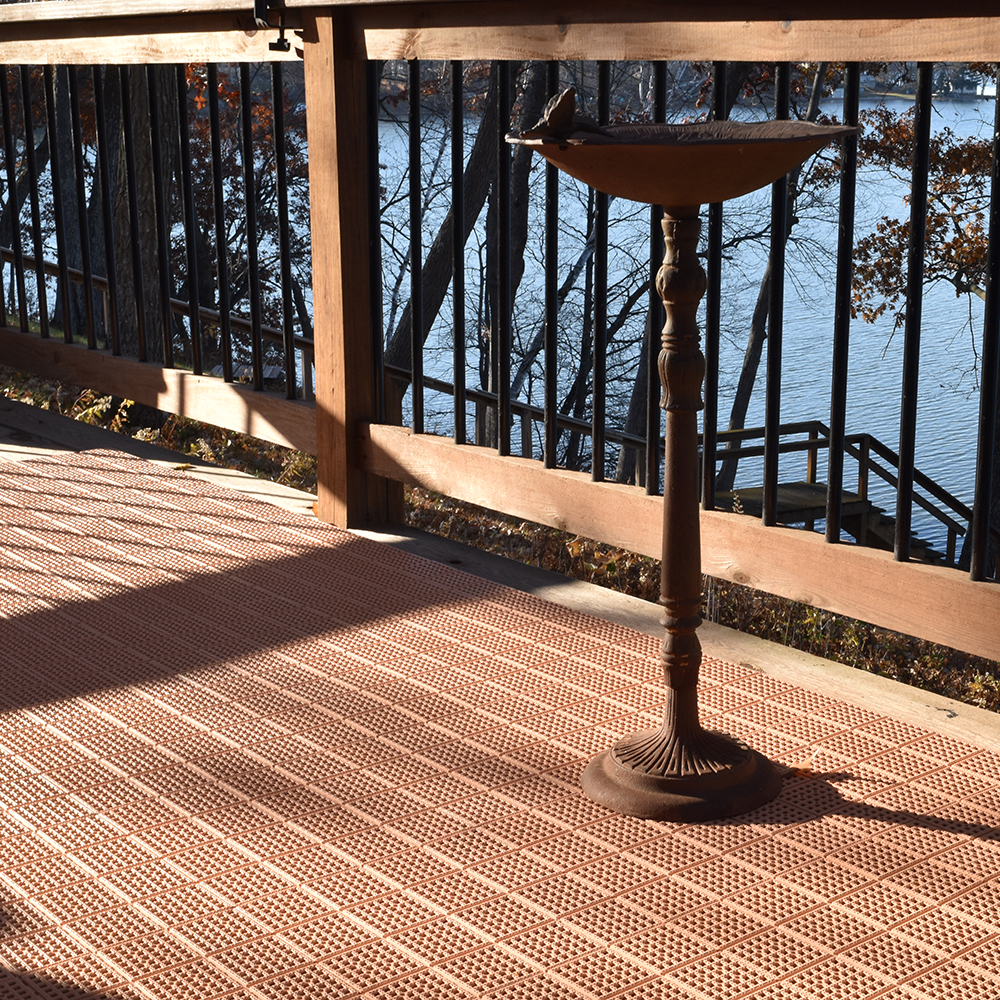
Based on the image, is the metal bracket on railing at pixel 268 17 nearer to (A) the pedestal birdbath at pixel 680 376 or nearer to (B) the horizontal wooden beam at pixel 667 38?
(B) the horizontal wooden beam at pixel 667 38

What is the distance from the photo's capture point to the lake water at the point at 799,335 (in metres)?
13.5

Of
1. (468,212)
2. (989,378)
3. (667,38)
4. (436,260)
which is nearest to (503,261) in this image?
(667,38)

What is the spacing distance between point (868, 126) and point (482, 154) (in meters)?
3.33

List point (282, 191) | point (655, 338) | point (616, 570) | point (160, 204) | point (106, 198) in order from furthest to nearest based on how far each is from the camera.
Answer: point (616, 570) < point (106, 198) < point (160, 204) < point (282, 191) < point (655, 338)

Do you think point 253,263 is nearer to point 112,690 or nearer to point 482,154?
point 112,690

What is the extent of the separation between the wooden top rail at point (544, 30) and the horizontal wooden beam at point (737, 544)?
0.94 metres

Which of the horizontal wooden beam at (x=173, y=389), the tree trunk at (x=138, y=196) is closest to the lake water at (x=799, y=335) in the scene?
the tree trunk at (x=138, y=196)

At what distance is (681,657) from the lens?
2.10 metres

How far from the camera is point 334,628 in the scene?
2.90m

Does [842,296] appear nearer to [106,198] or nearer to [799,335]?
[106,198]

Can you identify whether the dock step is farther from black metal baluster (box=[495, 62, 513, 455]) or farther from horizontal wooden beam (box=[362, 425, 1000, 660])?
black metal baluster (box=[495, 62, 513, 455])

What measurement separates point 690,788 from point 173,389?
9.21ft

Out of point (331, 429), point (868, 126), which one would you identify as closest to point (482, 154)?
point (868, 126)

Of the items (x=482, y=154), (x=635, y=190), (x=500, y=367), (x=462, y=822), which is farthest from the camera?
(x=482, y=154)
